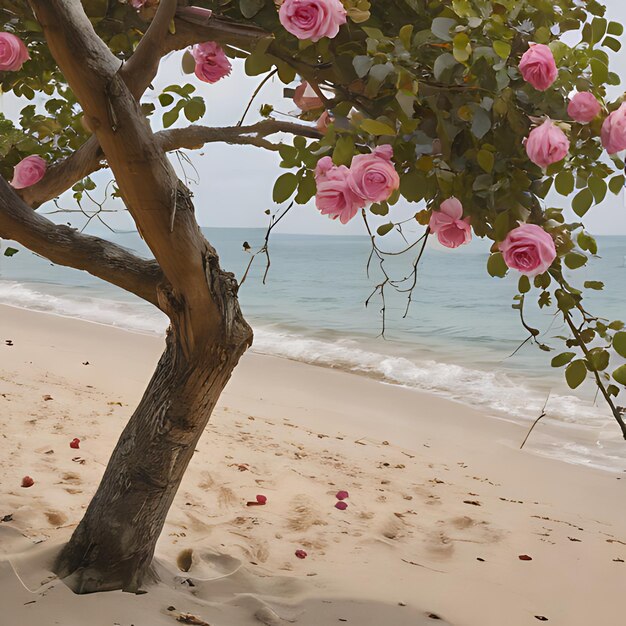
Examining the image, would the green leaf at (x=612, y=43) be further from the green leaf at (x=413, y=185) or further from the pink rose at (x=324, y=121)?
the pink rose at (x=324, y=121)

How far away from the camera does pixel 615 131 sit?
4.58ft

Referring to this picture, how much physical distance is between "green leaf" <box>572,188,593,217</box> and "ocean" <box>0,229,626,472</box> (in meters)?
0.18

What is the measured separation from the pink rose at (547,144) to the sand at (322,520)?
5.56ft

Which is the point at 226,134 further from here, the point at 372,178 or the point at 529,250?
the point at 529,250

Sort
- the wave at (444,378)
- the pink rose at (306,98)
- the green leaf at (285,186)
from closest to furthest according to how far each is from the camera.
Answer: the green leaf at (285,186), the pink rose at (306,98), the wave at (444,378)

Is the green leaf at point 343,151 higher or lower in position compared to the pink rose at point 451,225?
higher

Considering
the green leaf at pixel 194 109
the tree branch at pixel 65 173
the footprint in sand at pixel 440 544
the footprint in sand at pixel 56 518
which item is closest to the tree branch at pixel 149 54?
the green leaf at pixel 194 109

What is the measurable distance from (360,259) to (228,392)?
27.6 meters

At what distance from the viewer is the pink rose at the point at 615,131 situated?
1385 millimetres

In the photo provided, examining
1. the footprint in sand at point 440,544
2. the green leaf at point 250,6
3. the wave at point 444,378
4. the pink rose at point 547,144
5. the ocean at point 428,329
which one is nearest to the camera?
the pink rose at point 547,144

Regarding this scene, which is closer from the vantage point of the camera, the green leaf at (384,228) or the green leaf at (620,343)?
the green leaf at (620,343)

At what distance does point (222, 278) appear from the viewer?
219 centimetres

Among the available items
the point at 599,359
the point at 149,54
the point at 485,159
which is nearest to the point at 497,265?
the point at 485,159

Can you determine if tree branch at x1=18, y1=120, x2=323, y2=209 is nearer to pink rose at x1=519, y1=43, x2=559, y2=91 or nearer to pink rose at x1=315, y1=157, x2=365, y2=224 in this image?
pink rose at x1=315, y1=157, x2=365, y2=224
